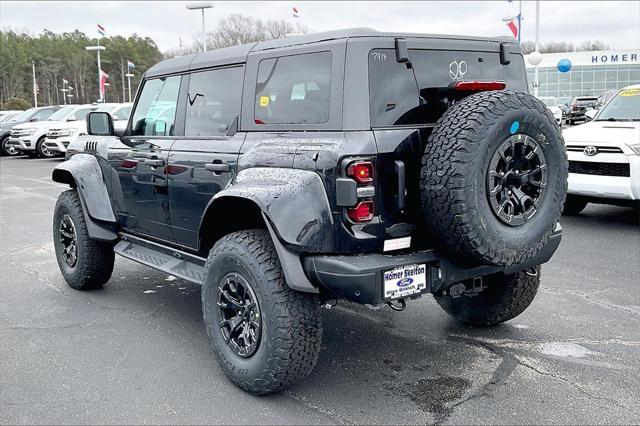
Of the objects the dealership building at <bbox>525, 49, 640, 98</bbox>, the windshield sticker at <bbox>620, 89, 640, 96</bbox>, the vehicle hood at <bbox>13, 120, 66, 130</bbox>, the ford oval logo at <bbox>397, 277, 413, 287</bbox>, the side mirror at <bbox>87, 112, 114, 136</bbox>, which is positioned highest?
the dealership building at <bbox>525, 49, 640, 98</bbox>

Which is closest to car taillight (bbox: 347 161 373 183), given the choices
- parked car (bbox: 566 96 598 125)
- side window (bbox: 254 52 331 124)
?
side window (bbox: 254 52 331 124)

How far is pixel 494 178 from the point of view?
125 inches

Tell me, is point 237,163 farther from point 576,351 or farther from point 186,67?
point 576,351

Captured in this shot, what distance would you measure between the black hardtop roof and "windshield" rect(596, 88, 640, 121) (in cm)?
513

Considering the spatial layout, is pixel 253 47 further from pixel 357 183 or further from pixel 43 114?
pixel 43 114

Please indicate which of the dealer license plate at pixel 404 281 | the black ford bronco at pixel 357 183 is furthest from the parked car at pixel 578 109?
the dealer license plate at pixel 404 281

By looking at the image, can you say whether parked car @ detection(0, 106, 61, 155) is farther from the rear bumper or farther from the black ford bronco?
the rear bumper

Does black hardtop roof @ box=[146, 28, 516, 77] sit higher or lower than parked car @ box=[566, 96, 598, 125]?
lower

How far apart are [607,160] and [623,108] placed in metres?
1.48

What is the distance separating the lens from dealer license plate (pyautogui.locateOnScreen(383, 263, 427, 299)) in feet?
10.3

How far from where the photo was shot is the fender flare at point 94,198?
515 centimetres

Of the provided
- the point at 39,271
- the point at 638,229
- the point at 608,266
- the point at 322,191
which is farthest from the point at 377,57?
the point at 638,229

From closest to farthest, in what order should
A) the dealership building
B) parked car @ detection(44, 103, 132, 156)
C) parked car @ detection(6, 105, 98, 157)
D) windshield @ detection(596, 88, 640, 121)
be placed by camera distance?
1. windshield @ detection(596, 88, 640, 121)
2. parked car @ detection(44, 103, 132, 156)
3. parked car @ detection(6, 105, 98, 157)
4. the dealership building

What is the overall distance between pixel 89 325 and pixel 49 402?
1280 mm
